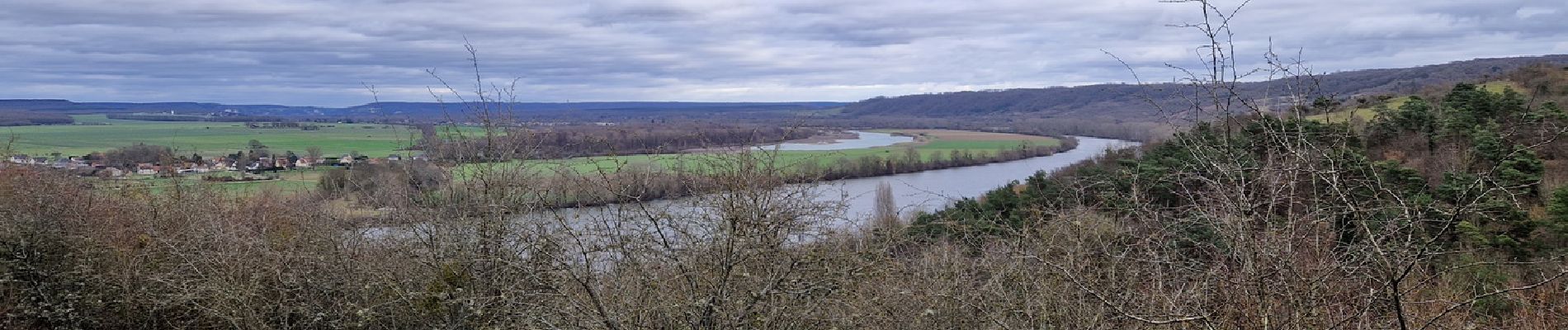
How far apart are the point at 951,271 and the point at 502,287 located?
3.04 metres

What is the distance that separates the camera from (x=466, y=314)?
19.1 feet

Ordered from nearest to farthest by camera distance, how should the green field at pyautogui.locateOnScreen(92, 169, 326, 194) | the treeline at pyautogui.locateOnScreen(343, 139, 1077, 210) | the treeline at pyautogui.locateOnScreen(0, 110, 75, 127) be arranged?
the treeline at pyautogui.locateOnScreen(343, 139, 1077, 210) < the green field at pyautogui.locateOnScreen(92, 169, 326, 194) < the treeline at pyautogui.locateOnScreen(0, 110, 75, 127)

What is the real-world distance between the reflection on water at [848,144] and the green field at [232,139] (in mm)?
3073

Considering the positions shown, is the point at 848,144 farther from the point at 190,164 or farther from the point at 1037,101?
the point at 1037,101

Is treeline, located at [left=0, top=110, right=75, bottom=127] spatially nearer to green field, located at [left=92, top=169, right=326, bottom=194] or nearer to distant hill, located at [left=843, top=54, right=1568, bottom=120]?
green field, located at [left=92, top=169, right=326, bottom=194]

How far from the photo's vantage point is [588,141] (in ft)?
21.8

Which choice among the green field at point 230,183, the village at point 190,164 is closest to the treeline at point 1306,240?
the village at point 190,164

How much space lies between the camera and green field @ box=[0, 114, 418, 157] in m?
11.8

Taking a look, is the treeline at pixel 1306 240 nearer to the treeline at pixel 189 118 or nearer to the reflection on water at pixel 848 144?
the reflection on water at pixel 848 144

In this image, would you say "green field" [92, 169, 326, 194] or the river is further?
"green field" [92, 169, 326, 194]

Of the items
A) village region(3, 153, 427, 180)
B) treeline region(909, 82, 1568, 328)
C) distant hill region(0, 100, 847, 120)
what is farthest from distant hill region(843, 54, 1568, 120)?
village region(3, 153, 427, 180)

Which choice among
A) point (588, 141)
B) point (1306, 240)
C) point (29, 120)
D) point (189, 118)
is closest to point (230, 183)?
point (588, 141)

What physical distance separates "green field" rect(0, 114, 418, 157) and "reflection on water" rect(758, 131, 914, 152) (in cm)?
307

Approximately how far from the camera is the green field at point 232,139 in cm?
1176
